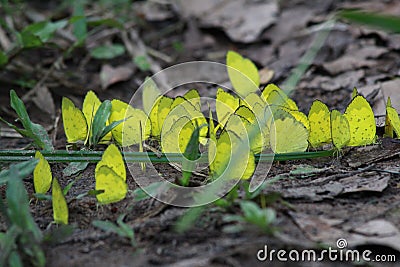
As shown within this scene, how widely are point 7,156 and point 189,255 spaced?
0.70 m

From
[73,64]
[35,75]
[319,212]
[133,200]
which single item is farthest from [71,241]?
[73,64]

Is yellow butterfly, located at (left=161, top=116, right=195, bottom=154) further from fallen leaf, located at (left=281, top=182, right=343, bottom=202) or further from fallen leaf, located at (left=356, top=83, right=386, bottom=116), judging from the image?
fallen leaf, located at (left=356, top=83, right=386, bottom=116)

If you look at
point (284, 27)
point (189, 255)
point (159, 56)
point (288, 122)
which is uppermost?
point (284, 27)

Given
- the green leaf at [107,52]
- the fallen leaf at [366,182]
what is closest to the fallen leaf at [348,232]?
the fallen leaf at [366,182]

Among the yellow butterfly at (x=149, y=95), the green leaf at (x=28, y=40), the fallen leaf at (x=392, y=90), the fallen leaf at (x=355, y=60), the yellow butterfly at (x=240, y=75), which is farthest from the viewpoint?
the fallen leaf at (x=355, y=60)

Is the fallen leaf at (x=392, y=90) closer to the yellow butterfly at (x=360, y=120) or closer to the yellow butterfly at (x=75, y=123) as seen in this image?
the yellow butterfly at (x=360, y=120)

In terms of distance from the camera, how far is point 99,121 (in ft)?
4.99

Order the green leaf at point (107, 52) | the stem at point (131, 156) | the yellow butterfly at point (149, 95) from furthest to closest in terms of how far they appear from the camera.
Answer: the green leaf at point (107, 52) < the yellow butterfly at point (149, 95) < the stem at point (131, 156)

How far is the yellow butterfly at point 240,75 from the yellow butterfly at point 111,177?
0.76 m

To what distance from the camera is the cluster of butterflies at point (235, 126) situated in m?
1.28

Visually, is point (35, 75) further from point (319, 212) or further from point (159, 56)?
point (319, 212)

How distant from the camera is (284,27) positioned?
2.89 metres

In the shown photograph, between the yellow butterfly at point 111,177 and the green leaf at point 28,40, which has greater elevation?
the green leaf at point 28,40

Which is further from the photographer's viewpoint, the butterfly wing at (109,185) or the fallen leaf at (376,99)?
the fallen leaf at (376,99)
